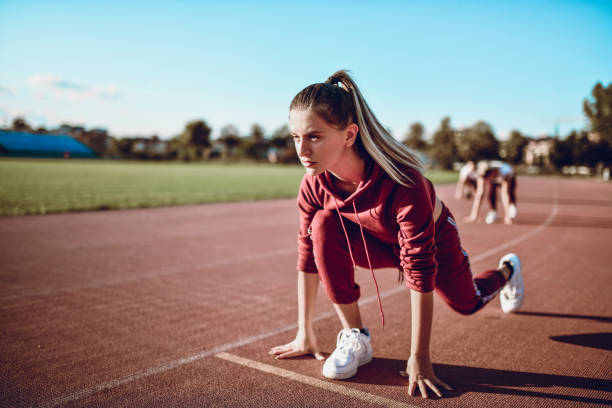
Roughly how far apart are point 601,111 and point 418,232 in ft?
238

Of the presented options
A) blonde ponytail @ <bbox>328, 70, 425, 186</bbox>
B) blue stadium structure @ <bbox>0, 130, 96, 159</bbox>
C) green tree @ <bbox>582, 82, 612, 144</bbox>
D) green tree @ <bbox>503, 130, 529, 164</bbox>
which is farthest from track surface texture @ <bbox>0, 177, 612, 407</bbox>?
green tree @ <bbox>503, 130, 529, 164</bbox>

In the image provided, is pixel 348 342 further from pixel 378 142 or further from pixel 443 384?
pixel 378 142

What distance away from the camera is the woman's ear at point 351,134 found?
2.25 m

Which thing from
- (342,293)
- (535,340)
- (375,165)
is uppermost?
(375,165)

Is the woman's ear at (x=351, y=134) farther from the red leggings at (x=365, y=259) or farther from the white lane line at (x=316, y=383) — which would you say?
the white lane line at (x=316, y=383)

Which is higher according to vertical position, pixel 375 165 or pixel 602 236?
pixel 375 165

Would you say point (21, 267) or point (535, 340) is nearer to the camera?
point (535, 340)

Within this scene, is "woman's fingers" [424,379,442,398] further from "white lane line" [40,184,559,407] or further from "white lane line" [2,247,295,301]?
"white lane line" [2,247,295,301]

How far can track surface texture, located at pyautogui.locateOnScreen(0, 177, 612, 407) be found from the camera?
2.30 metres

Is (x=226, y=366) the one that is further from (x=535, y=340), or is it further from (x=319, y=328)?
(x=535, y=340)

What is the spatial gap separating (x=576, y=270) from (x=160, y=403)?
5.35 metres

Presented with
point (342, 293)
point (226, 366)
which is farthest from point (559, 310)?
point (226, 366)

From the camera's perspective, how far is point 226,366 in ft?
8.54

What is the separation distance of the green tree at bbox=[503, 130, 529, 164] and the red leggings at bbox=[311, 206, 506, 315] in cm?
9367
